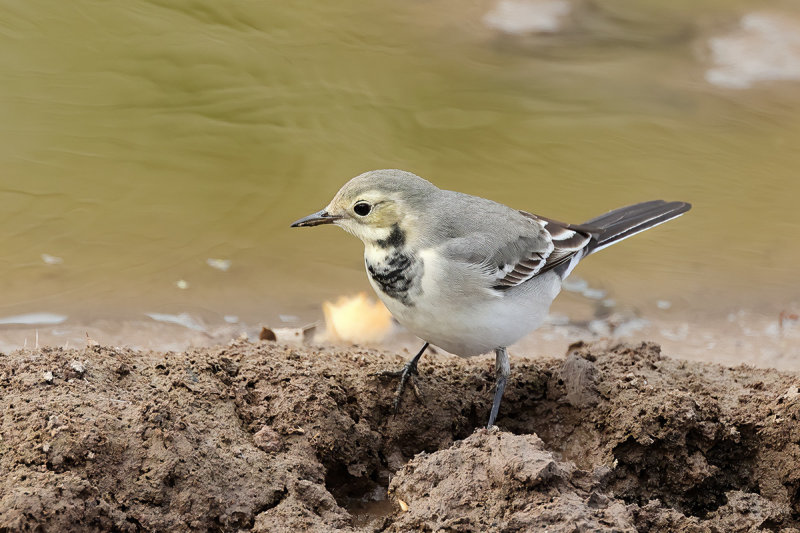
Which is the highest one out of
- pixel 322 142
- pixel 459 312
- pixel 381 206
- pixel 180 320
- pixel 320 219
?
pixel 381 206

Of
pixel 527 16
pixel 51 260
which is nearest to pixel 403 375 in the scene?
pixel 51 260

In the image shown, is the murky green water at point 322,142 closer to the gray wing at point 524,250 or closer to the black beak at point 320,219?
the gray wing at point 524,250

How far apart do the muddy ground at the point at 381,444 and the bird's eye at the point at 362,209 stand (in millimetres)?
757

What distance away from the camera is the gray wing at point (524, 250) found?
169 inches

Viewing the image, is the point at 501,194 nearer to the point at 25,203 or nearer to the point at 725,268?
the point at 725,268

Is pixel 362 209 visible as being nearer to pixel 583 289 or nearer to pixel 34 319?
pixel 34 319

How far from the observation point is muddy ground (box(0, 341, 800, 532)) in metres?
3.23

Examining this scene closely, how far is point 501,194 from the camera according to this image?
725 cm

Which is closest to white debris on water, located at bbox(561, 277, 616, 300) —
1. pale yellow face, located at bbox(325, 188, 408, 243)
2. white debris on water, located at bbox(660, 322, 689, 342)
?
white debris on water, located at bbox(660, 322, 689, 342)

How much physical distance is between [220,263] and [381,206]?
267cm

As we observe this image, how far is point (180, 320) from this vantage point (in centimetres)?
596

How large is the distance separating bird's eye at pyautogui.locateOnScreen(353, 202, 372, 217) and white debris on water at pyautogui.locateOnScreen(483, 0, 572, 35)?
199 inches

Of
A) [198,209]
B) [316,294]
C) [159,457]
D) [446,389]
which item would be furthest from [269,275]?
[159,457]

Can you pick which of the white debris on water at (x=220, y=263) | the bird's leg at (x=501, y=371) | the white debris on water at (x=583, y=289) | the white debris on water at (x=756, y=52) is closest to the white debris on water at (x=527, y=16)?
the white debris on water at (x=756, y=52)
